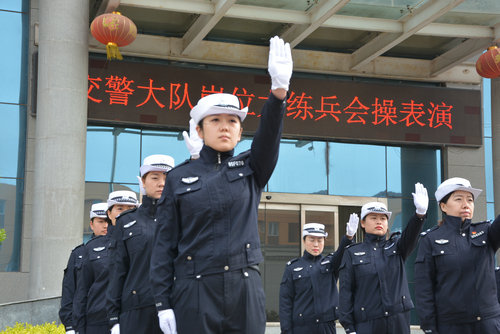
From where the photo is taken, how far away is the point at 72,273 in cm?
902

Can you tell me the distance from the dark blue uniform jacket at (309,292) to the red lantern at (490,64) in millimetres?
6452

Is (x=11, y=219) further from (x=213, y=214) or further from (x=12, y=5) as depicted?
(x=213, y=214)

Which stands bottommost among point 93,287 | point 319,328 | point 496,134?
point 319,328

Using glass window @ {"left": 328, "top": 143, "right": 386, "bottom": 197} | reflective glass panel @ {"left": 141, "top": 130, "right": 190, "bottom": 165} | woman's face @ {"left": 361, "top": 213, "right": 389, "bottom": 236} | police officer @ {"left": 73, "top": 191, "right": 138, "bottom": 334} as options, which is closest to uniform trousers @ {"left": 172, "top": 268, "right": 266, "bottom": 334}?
police officer @ {"left": 73, "top": 191, "right": 138, "bottom": 334}

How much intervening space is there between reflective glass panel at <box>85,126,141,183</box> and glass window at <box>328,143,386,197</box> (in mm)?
4564

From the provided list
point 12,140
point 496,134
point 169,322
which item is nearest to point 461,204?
point 169,322

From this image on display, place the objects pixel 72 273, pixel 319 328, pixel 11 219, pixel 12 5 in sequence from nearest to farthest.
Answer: pixel 72 273 < pixel 319 328 < pixel 11 219 < pixel 12 5

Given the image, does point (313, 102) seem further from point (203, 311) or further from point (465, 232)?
point (203, 311)

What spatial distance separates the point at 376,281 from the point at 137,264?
3.40 metres

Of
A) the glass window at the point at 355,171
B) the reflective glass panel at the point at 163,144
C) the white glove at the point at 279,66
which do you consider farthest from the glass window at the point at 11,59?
the white glove at the point at 279,66

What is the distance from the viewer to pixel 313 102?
17.5 metres

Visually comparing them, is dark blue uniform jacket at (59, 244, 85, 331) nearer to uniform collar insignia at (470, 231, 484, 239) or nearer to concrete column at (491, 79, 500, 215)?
uniform collar insignia at (470, 231, 484, 239)

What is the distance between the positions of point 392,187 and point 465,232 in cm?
1108

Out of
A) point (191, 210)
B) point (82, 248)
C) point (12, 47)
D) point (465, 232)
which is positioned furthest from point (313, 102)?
point (191, 210)
